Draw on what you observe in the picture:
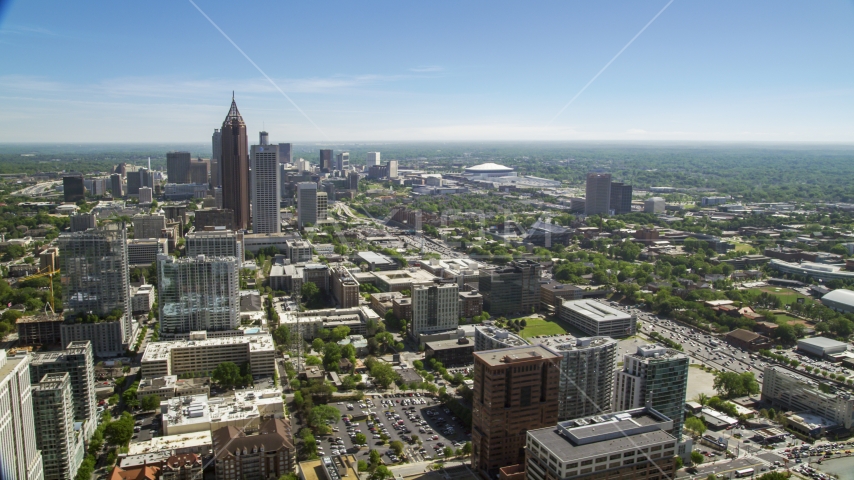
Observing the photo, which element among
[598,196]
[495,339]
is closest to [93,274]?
[495,339]

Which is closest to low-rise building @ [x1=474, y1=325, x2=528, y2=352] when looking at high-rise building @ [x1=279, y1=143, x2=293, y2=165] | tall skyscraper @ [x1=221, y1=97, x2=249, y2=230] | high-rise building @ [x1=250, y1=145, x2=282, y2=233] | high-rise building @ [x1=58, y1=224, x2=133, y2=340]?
high-rise building @ [x1=58, y1=224, x2=133, y2=340]

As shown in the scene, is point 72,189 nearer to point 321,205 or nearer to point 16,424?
point 321,205

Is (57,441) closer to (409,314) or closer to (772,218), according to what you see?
(409,314)

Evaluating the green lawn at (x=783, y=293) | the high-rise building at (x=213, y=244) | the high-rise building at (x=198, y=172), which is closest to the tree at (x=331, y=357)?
the high-rise building at (x=213, y=244)

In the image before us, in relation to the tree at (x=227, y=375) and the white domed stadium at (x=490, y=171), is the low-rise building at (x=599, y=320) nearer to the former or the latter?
the tree at (x=227, y=375)

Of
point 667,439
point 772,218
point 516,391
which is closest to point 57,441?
point 516,391

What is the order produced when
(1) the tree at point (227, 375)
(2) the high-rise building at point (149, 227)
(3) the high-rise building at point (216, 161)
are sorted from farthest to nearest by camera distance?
(3) the high-rise building at point (216, 161) < (2) the high-rise building at point (149, 227) < (1) the tree at point (227, 375)

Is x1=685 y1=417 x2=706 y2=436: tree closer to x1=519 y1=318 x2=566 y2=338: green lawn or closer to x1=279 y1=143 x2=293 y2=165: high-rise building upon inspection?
x1=519 y1=318 x2=566 y2=338: green lawn
